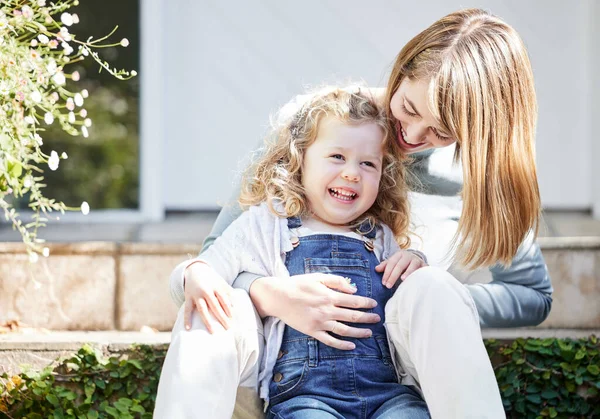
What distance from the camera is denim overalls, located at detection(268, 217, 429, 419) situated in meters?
1.67

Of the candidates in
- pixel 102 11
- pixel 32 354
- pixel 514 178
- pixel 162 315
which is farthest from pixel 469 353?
pixel 102 11

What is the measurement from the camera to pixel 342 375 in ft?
5.60

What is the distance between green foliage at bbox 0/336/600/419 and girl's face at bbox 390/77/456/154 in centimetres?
62

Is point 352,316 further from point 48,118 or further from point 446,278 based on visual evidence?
point 48,118

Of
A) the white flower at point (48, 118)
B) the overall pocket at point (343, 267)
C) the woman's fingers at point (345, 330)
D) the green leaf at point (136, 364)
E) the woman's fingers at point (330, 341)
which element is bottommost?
the green leaf at point (136, 364)

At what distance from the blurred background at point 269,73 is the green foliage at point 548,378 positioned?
64.6 inches

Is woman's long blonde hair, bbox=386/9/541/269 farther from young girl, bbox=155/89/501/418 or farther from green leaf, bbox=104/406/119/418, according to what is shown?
green leaf, bbox=104/406/119/418

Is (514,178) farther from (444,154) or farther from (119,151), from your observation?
(119,151)

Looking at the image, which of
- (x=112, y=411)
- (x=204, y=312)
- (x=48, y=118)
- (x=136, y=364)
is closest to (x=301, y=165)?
(x=204, y=312)

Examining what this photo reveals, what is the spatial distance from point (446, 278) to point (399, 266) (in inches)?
6.5

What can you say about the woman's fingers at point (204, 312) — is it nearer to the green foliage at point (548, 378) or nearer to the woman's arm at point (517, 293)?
the woman's arm at point (517, 293)

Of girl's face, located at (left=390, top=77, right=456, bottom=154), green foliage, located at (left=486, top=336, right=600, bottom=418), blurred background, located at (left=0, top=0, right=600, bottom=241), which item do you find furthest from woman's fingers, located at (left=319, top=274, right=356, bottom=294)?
blurred background, located at (left=0, top=0, right=600, bottom=241)

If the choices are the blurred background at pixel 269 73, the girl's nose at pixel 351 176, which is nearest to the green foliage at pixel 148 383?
the girl's nose at pixel 351 176

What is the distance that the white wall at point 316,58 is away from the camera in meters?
3.79
